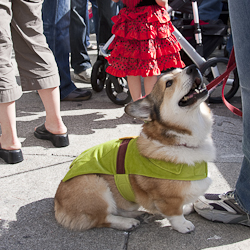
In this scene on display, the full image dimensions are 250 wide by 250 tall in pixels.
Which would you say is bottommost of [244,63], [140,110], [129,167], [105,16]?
[129,167]

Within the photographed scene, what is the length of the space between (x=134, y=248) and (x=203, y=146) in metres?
0.82

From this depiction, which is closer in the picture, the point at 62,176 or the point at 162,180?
the point at 162,180

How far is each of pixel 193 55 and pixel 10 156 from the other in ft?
8.74

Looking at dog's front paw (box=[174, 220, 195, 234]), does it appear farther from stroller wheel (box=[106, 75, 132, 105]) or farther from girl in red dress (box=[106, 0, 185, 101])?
stroller wheel (box=[106, 75, 132, 105])

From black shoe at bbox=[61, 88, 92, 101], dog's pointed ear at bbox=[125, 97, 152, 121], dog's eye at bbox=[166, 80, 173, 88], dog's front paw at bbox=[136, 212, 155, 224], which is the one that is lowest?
dog's front paw at bbox=[136, 212, 155, 224]

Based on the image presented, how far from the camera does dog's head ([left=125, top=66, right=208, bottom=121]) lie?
2.01 meters

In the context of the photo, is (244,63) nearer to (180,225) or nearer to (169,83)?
(169,83)

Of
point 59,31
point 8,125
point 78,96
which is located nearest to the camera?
point 8,125

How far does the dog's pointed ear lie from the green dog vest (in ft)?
0.65

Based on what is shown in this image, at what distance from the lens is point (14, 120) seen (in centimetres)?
291

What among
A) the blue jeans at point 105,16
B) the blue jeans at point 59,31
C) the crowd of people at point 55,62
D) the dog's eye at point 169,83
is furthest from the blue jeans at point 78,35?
the dog's eye at point 169,83

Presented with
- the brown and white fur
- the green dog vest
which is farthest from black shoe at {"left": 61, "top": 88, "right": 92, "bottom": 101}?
the brown and white fur

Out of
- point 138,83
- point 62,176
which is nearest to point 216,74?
point 138,83

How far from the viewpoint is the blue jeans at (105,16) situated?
5.06 m
